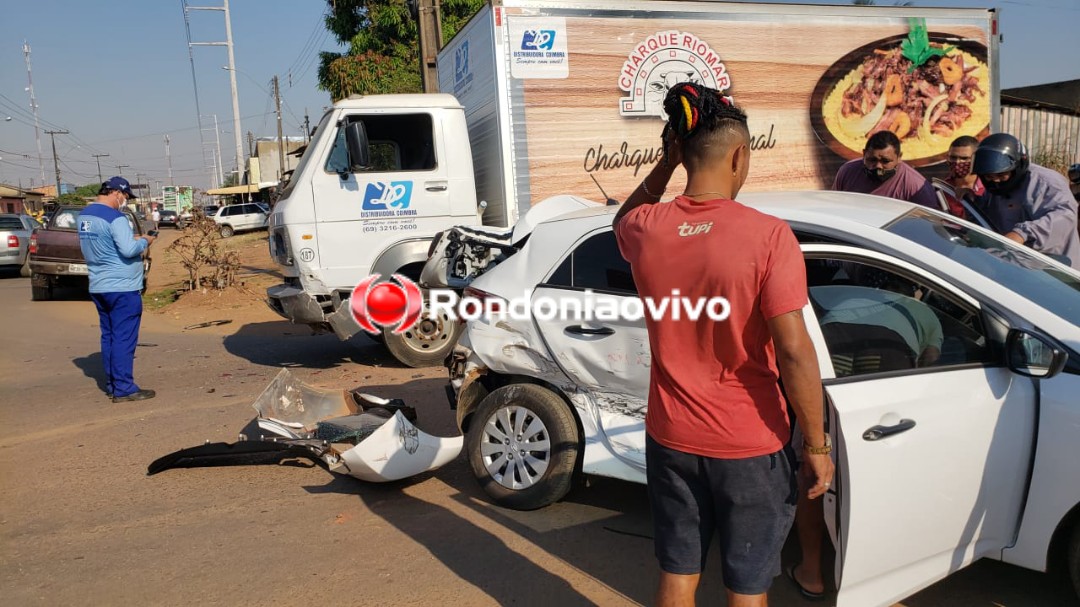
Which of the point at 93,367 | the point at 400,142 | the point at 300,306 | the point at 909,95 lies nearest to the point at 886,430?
the point at 300,306

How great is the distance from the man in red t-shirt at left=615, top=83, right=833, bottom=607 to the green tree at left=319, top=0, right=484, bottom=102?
20.9m

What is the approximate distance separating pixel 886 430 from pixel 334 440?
344cm

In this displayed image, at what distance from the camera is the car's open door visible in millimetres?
2662

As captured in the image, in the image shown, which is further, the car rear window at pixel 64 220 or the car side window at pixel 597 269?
the car rear window at pixel 64 220

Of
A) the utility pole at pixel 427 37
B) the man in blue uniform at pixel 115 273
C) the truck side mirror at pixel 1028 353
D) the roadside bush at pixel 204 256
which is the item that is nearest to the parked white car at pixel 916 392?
the truck side mirror at pixel 1028 353

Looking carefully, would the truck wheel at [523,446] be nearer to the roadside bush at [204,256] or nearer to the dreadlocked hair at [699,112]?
the dreadlocked hair at [699,112]

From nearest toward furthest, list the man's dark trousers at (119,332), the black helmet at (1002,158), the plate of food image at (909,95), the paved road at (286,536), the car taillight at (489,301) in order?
1. the paved road at (286,536)
2. the car taillight at (489,301)
3. the black helmet at (1002,158)
4. the man's dark trousers at (119,332)
5. the plate of food image at (909,95)

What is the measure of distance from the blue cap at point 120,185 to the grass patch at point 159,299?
299 inches

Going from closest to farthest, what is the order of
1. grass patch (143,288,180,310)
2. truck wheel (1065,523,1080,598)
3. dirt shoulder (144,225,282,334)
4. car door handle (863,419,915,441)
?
1. car door handle (863,419,915,441)
2. truck wheel (1065,523,1080,598)
3. dirt shoulder (144,225,282,334)
4. grass patch (143,288,180,310)

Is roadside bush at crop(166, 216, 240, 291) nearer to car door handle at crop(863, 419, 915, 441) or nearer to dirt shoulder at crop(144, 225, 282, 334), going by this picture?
dirt shoulder at crop(144, 225, 282, 334)

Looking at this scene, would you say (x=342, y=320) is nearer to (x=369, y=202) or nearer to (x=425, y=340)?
(x=425, y=340)

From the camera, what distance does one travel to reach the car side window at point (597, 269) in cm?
396

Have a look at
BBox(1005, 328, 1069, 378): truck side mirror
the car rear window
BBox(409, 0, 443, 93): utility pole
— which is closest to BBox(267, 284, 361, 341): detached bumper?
BBox(1005, 328, 1069, 378): truck side mirror

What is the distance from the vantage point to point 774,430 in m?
2.16
